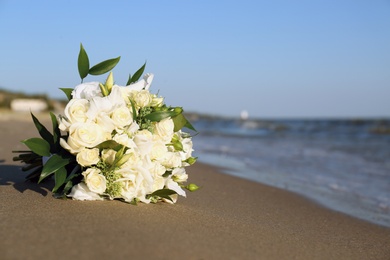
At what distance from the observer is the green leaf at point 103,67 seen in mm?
2881

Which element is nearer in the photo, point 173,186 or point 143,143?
point 143,143

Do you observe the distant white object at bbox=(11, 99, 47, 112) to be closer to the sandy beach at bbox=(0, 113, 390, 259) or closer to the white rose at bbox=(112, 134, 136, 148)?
the sandy beach at bbox=(0, 113, 390, 259)

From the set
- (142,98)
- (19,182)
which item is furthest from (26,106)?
(142,98)

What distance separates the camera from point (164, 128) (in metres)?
2.74

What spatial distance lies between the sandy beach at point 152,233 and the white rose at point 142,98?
23.1 inches

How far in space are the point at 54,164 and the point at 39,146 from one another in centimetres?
19

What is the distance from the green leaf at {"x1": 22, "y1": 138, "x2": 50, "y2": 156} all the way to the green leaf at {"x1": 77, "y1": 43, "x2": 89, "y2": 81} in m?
0.46

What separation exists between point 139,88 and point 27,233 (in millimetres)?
1083

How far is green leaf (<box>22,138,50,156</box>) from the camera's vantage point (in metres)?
2.71

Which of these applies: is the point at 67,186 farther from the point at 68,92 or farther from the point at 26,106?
the point at 26,106

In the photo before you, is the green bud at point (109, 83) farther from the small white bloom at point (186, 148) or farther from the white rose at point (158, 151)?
the small white bloom at point (186, 148)

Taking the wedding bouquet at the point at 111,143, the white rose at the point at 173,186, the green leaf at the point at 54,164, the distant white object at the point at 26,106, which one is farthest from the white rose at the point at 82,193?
the distant white object at the point at 26,106

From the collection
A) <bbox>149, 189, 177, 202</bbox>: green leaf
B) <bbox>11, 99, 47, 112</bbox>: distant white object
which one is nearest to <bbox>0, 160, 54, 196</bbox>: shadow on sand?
<bbox>149, 189, 177, 202</bbox>: green leaf

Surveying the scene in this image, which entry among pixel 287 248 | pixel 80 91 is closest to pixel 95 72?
pixel 80 91
